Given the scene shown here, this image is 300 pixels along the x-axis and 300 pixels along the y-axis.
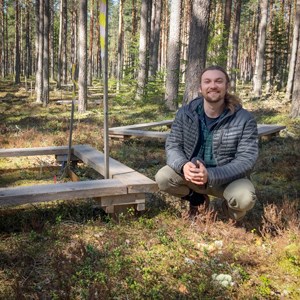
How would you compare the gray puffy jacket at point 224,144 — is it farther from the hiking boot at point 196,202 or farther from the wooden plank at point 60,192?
the wooden plank at point 60,192

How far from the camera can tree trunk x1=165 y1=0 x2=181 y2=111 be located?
14562mm

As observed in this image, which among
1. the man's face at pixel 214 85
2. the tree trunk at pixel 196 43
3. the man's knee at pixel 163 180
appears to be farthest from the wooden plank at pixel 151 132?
the man's face at pixel 214 85

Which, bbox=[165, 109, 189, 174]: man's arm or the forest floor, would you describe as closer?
the forest floor

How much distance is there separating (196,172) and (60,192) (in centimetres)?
151

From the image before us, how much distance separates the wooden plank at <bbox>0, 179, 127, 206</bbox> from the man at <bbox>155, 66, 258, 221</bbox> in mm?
564

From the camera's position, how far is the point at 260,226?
4.13m

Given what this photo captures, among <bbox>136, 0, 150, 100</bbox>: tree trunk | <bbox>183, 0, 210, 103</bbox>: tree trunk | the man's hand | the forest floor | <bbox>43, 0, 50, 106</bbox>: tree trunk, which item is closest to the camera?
the forest floor

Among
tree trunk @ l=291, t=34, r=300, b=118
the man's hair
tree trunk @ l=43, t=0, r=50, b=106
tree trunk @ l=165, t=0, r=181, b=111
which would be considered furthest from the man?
tree trunk @ l=43, t=0, r=50, b=106

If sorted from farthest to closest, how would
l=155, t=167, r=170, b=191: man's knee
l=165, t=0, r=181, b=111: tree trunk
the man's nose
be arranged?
l=165, t=0, r=181, b=111: tree trunk
l=155, t=167, r=170, b=191: man's knee
the man's nose

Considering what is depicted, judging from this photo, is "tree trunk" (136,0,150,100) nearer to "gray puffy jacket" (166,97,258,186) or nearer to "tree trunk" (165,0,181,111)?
"tree trunk" (165,0,181,111)

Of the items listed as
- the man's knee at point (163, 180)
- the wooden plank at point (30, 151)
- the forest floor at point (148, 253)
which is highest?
the man's knee at point (163, 180)

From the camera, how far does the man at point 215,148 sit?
3.55 meters

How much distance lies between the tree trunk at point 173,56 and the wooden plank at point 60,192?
1173 cm

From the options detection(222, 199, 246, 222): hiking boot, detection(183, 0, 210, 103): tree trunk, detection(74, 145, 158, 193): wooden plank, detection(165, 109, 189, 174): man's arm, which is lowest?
detection(222, 199, 246, 222): hiking boot
